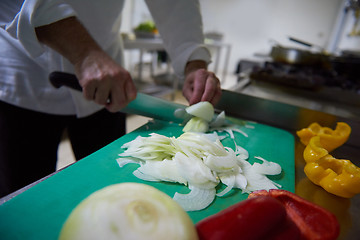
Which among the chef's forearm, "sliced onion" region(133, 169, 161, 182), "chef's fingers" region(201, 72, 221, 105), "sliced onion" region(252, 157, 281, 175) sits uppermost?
the chef's forearm

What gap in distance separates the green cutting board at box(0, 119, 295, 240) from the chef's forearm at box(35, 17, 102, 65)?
29 centimetres

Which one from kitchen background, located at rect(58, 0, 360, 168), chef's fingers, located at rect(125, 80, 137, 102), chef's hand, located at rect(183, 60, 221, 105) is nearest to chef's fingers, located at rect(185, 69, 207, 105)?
chef's hand, located at rect(183, 60, 221, 105)

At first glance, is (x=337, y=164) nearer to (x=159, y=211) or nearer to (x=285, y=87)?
(x=159, y=211)

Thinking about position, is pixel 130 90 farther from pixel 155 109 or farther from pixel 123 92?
pixel 155 109

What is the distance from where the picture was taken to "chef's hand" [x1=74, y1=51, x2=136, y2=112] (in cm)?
65

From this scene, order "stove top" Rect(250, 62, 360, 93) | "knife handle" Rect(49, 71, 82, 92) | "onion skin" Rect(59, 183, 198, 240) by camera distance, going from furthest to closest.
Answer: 1. "stove top" Rect(250, 62, 360, 93)
2. "knife handle" Rect(49, 71, 82, 92)
3. "onion skin" Rect(59, 183, 198, 240)

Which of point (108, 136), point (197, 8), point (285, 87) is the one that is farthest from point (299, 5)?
point (108, 136)

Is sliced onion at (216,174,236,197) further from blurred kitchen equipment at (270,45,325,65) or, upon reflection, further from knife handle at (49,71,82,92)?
blurred kitchen equipment at (270,45,325,65)

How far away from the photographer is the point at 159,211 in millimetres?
328

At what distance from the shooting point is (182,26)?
3.50ft

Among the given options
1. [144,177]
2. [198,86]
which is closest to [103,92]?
[144,177]

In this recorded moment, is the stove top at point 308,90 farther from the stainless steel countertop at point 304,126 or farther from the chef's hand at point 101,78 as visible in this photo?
the chef's hand at point 101,78

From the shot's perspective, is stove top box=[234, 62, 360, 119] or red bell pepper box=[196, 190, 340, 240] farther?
stove top box=[234, 62, 360, 119]

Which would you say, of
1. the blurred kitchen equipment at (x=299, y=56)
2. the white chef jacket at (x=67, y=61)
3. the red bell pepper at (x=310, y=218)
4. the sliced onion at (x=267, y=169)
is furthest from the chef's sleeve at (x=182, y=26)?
the blurred kitchen equipment at (x=299, y=56)
